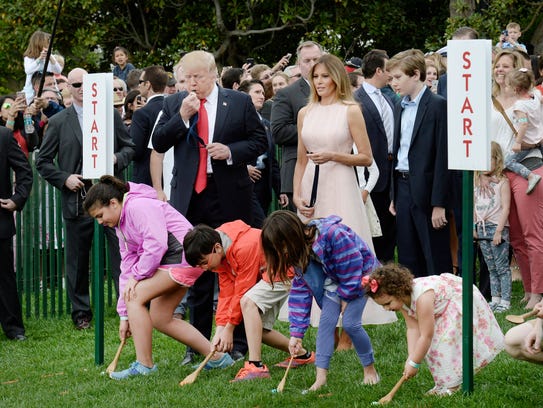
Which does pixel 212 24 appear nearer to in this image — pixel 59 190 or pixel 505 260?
pixel 59 190

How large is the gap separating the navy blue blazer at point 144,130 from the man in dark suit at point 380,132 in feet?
6.72

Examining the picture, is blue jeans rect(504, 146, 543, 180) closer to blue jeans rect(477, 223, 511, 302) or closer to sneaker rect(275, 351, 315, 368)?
blue jeans rect(477, 223, 511, 302)

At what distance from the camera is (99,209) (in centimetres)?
843

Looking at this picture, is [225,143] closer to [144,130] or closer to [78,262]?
[144,130]

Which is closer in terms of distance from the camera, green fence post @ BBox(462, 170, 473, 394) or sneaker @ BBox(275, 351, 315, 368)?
green fence post @ BBox(462, 170, 473, 394)

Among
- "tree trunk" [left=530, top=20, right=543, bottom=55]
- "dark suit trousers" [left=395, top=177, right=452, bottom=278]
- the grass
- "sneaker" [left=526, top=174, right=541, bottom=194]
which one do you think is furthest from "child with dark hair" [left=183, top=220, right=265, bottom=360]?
"tree trunk" [left=530, top=20, right=543, bottom=55]

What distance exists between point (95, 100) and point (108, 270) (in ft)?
13.7

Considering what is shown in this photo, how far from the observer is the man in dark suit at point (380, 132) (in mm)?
10523

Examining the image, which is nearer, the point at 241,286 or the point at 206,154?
the point at 241,286

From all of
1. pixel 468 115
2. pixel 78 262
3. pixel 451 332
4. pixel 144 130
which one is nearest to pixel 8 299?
pixel 78 262

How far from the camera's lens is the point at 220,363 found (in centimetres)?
863

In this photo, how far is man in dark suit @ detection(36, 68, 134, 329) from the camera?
11.1 meters

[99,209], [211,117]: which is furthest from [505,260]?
[99,209]

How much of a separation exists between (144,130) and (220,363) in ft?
11.3
